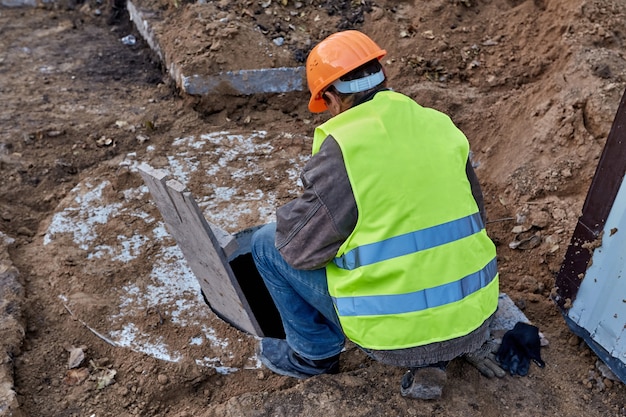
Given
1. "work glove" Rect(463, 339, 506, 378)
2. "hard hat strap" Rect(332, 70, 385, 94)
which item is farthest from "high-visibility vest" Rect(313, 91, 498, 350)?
"work glove" Rect(463, 339, 506, 378)

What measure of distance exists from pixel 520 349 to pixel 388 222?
124 cm

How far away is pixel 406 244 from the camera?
6.70 ft

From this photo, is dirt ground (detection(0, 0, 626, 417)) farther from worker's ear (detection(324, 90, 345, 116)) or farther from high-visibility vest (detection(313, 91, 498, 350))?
worker's ear (detection(324, 90, 345, 116))

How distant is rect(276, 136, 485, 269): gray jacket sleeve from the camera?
204cm

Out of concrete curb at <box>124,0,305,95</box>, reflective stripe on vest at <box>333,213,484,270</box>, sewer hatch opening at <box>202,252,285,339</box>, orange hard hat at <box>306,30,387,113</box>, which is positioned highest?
orange hard hat at <box>306,30,387,113</box>

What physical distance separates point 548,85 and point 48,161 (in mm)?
4215

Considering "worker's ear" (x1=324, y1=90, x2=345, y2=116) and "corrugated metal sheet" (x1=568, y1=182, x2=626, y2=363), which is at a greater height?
"worker's ear" (x1=324, y1=90, x2=345, y2=116)

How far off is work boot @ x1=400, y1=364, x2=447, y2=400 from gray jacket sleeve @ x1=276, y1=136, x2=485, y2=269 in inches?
27.7

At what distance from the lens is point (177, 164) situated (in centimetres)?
471

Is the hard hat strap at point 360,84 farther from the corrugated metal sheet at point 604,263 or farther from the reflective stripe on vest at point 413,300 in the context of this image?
the corrugated metal sheet at point 604,263

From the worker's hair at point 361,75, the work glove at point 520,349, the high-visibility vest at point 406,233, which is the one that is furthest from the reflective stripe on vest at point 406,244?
the work glove at point 520,349

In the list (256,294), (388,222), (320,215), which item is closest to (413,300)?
(388,222)

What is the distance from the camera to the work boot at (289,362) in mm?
2855

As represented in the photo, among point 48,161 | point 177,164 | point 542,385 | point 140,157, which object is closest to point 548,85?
point 542,385
